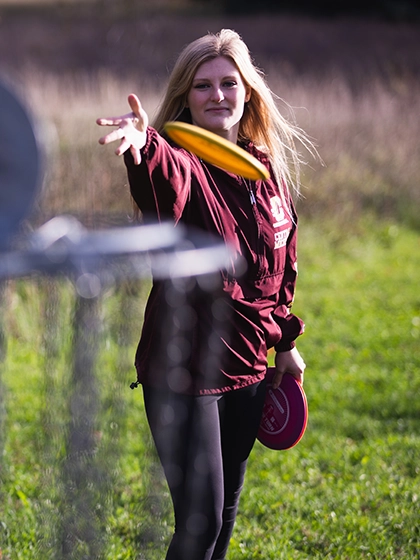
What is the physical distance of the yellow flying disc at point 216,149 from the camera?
1.67m

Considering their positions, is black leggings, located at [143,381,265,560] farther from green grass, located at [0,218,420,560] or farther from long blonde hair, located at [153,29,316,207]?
long blonde hair, located at [153,29,316,207]

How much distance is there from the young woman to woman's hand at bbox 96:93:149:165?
0.21 metres

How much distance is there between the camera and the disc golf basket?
1.29 meters

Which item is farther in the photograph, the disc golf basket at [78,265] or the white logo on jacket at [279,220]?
the white logo on jacket at [279,220]

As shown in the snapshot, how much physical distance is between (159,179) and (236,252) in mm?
384

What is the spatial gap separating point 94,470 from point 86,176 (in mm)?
5920

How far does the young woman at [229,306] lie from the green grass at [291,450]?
111mm

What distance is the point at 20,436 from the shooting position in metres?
4.51

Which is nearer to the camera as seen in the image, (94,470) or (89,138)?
(94,470)

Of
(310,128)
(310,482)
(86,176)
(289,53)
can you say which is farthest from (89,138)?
(289,53)

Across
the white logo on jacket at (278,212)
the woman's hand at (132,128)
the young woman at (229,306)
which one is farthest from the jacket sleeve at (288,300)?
the woman's hand at (132,128)

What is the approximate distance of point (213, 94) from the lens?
95.1 inches

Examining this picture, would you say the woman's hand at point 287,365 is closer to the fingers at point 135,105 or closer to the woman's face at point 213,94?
the woman's face at point 213,94

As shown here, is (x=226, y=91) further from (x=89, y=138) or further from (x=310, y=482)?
(x=89, y=138)
